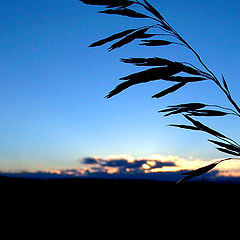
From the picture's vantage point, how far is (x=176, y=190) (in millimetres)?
5387

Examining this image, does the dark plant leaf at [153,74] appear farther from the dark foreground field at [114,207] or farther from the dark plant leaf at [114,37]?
the dark foreground field at [114,207]

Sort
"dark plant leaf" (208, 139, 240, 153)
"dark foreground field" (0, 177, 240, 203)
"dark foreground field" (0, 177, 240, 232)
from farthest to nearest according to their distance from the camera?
1. "dark foreground field" (0, 177, 240, 203)
2. "dark foreground field" (0, 177, 240, 232)
3. "dark plant leaf" (208, 139, 240, 153)

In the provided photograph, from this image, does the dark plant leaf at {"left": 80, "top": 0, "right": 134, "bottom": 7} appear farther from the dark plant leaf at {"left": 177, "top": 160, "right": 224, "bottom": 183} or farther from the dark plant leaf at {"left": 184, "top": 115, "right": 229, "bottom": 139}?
the dark plant leaf at {"left": 177, "top": 160, "right": 224, "bottom": 183}

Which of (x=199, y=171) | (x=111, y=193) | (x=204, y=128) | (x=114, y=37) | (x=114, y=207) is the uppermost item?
(x=114, y=37)

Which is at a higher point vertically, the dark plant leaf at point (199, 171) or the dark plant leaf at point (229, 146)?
the dark plant leaf at point (229, 146)

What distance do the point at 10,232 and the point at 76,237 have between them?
2.22 feet

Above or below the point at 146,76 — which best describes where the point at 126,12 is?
above

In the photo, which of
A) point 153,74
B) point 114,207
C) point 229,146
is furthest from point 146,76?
point 114,207

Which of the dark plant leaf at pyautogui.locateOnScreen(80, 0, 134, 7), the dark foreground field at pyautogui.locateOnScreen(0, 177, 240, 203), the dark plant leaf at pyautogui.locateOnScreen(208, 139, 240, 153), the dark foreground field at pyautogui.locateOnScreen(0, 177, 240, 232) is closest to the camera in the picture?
the dark plant leaf at pyautogui.locateOnScreen(208, 139, 240, 153)

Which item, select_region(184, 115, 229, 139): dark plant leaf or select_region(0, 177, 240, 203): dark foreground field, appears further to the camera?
select_region(0, 177, 240, 203): dark foreground field

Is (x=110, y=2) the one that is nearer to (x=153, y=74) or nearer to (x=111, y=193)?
(x=153, y=74)

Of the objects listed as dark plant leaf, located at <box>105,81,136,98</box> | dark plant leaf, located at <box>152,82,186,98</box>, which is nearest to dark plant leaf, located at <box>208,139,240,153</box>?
dark plant leaf, located at <box>152,82,186,98</box>

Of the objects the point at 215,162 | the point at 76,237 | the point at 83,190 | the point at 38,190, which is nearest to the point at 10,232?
the point at 76,237

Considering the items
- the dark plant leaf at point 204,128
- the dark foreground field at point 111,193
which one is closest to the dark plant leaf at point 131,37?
the dark plant leaf at point 204,128
